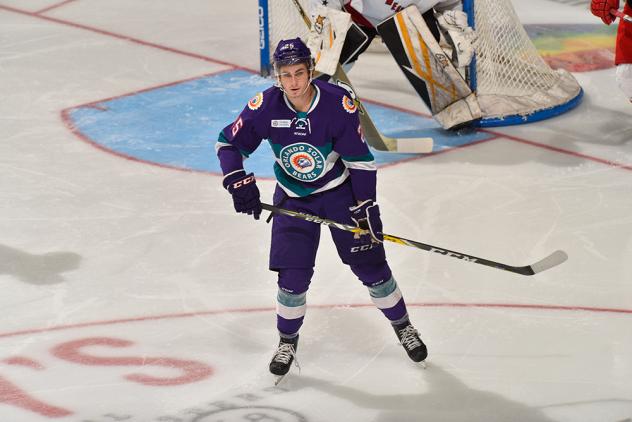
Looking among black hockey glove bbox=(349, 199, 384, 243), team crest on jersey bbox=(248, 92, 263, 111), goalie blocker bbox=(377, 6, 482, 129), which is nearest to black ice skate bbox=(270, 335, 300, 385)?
black hockey glove bbox=(349, 199, 384, 243)

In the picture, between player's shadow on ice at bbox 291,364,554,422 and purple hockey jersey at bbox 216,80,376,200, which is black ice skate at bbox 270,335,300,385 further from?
purple hockey jersey at bbox 216,80,376,200

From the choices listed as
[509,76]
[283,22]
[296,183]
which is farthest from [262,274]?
[283,22]

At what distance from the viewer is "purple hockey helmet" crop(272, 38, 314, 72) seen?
2.98m

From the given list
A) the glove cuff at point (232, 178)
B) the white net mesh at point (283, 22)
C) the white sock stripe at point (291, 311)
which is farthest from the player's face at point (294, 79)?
the white net mesh at point (283, 22)

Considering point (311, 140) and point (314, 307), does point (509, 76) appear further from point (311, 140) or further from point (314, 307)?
point (311, 140)

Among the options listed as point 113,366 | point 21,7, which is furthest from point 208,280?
point 21,7

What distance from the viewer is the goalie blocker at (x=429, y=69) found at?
529 cm

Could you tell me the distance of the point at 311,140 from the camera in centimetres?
304

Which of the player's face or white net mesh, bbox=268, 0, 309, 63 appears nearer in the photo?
the player's face

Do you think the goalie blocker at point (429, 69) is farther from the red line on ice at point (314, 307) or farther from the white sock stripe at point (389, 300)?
the white sock stripe at point (389, 300)

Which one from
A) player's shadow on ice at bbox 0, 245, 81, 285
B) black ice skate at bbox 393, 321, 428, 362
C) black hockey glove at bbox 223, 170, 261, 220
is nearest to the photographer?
black hockey glove at bbox 223, 170, 261, 220

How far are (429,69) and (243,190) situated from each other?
98.6 inches

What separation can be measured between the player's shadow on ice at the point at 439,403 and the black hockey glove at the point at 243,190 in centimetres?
54

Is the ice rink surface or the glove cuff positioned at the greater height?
the glove cuff
